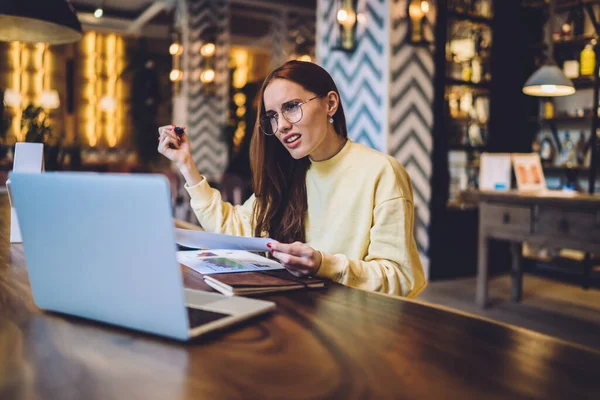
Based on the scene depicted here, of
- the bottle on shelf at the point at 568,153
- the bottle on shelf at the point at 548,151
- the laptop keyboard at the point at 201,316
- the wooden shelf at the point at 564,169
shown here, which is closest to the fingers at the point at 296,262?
the laptop keyboard at the point at 201,316

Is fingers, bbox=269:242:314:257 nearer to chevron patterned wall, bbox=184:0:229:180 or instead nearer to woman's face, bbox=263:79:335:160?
woman's face, bbox=263:79:335:160

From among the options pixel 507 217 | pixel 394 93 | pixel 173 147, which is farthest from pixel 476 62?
pixel 173 147

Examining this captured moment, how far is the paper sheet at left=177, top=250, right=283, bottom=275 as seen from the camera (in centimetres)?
121

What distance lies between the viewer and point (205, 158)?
28.1 feet

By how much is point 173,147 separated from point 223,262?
536mm

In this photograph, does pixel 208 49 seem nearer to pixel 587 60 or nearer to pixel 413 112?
pixel 413 112

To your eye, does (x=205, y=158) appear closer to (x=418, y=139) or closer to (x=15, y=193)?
(x=418, y=139)

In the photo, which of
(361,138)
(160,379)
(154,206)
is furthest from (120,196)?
(361,138)

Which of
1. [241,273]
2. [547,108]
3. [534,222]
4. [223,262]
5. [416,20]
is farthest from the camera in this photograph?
[547,108]

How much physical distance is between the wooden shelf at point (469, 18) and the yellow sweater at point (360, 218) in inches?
149

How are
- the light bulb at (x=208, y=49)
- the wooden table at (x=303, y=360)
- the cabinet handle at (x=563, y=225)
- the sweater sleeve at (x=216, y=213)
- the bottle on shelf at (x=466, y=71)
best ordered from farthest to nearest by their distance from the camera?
1. the light bulb at (x=208, y=49)
2. the bottle on shelf at (x=466, y=71)
3. the cabinet handle at (x=563, y=225)
4. the sweater sleeve at (x=216, y=213)
5. the wooden table at (x=303, y=360)

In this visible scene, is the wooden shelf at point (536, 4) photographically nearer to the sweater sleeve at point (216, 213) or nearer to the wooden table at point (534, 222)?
the wooden table at point (534, 222)

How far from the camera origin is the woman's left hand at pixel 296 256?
1.06m

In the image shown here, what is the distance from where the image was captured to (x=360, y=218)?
1.49 metres
